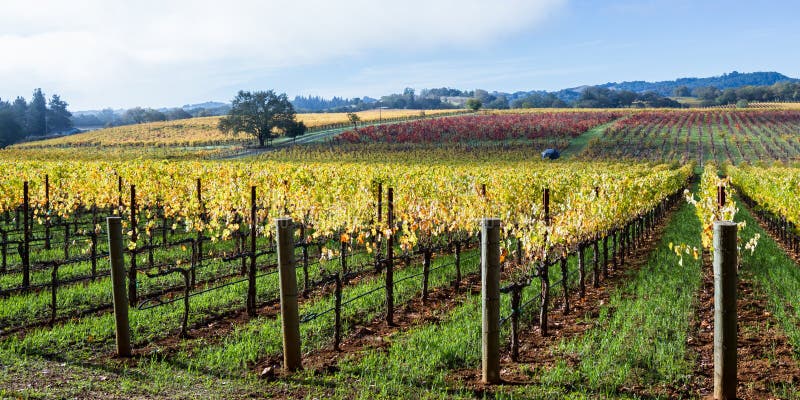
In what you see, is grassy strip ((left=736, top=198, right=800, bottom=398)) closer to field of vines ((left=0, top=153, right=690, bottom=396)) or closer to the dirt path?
the dirt path

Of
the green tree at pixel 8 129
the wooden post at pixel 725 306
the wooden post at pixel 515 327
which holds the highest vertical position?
the green tree at pixel 8 129

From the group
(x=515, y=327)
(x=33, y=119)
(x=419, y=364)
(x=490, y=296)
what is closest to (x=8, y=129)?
(x=33, y=119)

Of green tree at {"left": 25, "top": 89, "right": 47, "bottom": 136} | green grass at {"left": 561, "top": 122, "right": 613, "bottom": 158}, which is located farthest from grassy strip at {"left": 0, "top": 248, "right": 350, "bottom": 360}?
green tree at {"left": 25, "top": 89, "right": 47, "bottom": 136}

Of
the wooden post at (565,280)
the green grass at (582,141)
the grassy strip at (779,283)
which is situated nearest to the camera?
the grassy strip at (779,283)

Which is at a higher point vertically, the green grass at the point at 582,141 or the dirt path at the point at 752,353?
the green grass at the point at 582,141

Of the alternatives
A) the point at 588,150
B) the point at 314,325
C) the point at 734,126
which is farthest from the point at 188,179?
the point at 734,126

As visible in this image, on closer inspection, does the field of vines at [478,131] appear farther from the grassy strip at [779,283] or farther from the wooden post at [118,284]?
the wooden post at [118,284]

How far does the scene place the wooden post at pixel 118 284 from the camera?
6.70 meters

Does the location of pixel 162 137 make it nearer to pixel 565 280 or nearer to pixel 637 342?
pixel 565 280

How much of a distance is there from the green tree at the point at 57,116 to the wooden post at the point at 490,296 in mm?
153073

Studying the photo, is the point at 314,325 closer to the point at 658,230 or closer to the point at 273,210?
the point at 273,210

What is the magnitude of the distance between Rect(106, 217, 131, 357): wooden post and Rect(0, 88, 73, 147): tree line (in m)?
112

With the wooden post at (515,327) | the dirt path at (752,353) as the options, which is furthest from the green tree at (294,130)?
the wooden post at (515,327)

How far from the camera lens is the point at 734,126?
8925 centimetres
